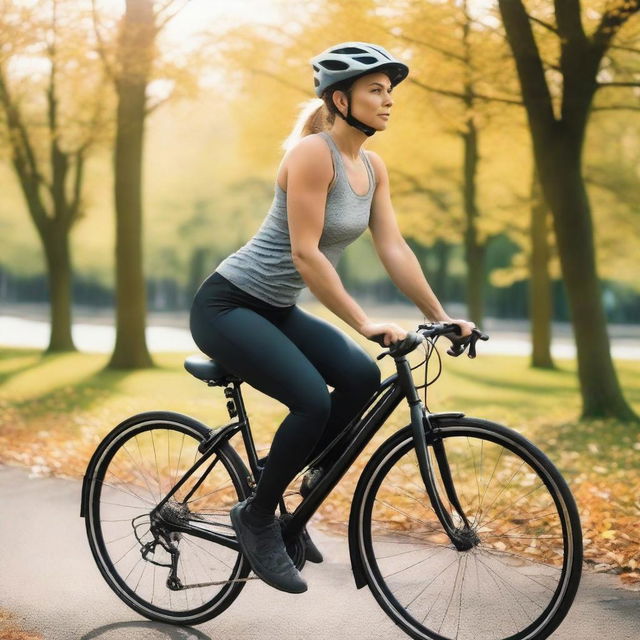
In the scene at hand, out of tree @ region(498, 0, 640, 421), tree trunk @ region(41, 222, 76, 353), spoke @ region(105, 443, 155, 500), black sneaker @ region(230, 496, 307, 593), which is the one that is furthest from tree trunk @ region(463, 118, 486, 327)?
black sneaker @ region(230, 496, 307, 593)

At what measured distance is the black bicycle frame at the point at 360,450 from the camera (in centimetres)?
323

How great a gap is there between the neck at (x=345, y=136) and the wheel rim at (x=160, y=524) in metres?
1.19

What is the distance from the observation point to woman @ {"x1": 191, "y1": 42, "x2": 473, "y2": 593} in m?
3.27

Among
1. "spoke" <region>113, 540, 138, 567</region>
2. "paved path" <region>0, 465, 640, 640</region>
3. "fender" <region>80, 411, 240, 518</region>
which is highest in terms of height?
"fender" <region>80, 411, 240, 518</region>

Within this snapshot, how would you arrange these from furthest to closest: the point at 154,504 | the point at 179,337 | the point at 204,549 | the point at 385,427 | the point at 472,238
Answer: the point at 179,337
the point at 472,238
the point at 385,427
the point at 154,504
the point at 204,549

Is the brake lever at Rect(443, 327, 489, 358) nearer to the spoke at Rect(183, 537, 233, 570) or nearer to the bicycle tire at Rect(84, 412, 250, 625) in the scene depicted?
the bicycle tire at Rect(84, 412, 250, 625)

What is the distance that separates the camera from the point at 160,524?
3861 mm

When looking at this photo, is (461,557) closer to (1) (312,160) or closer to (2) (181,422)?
(2) (181,422)

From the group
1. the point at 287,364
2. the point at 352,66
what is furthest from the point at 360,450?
the point at 352,66

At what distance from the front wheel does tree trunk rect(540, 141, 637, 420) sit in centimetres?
605

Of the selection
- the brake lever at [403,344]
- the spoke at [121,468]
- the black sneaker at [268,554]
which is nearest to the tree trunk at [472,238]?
the spoke at [121,468]

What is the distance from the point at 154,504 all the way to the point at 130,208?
10697 mm

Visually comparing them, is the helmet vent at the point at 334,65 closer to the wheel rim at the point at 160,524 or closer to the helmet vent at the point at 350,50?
the helmet vent at the point at 350,50

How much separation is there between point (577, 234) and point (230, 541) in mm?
6808
